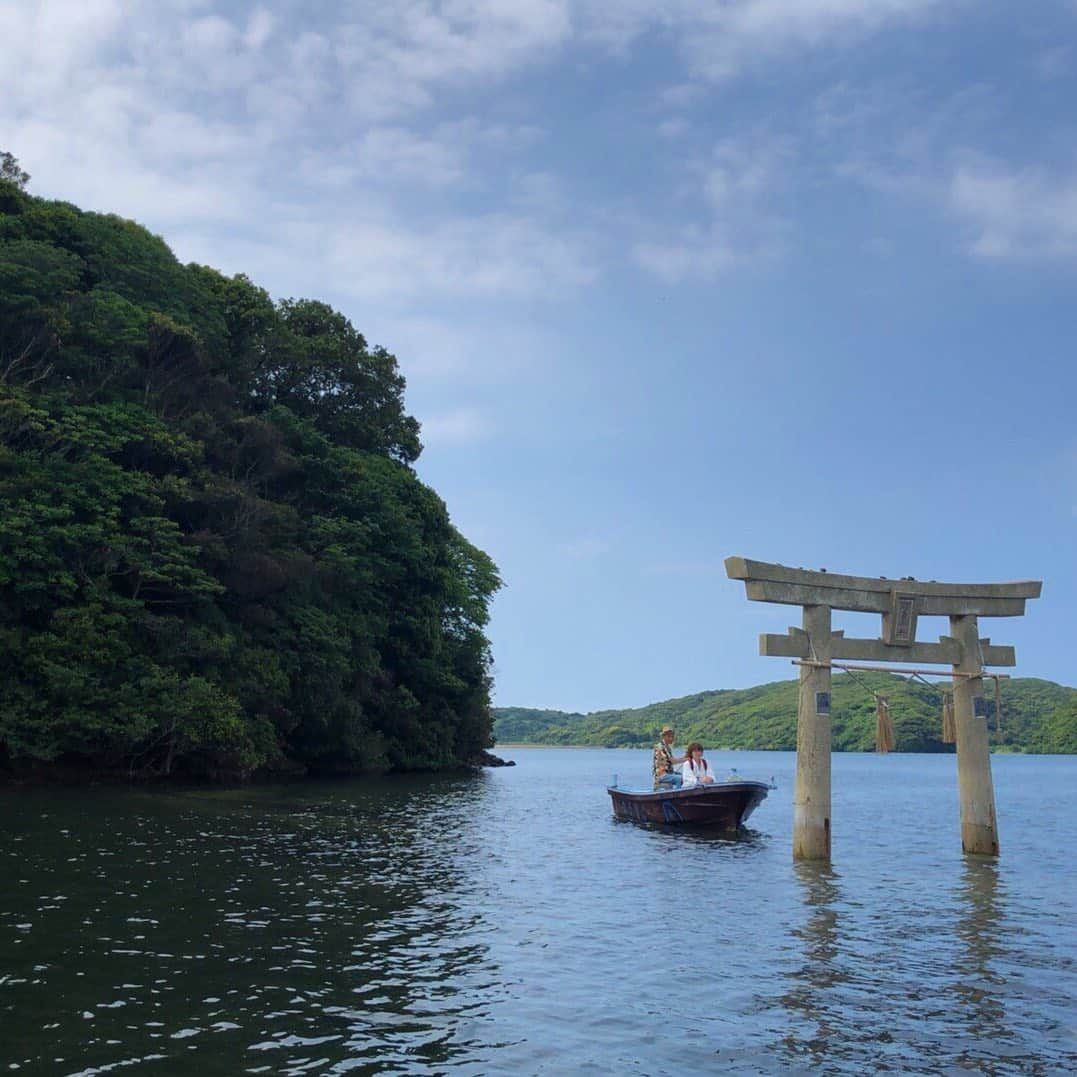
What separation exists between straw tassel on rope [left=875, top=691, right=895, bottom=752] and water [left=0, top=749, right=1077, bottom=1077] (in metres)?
2.64

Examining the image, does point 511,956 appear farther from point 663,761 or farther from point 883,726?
point 663,761

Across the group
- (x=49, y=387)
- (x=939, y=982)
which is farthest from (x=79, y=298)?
(x=939, y=982)

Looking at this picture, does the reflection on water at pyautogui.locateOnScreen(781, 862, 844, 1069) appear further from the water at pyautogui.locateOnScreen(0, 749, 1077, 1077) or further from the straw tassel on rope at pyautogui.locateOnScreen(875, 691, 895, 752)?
the straw tassel on rope at pyautogui.locateOnScreen(875, 691, 895, 752)

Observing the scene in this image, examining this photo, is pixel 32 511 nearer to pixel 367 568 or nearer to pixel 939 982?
pixel 367 568

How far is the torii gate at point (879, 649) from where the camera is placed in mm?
21453

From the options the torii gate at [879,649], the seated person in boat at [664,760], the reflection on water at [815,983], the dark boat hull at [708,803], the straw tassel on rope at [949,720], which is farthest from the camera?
the seated person in boat at [664,760]

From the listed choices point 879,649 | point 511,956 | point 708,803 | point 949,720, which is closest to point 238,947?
point 511,956

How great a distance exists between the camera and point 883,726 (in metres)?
22.4

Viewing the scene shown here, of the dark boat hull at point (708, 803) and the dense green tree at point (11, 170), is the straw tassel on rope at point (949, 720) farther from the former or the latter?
the dense green tree at point (11, 170)

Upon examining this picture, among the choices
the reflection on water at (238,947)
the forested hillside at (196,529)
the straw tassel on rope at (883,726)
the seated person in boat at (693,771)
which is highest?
the forested hillside at (196,529)

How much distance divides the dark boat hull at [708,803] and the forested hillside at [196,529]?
17.3 m

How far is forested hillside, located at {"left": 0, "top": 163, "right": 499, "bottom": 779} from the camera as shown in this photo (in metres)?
35.9

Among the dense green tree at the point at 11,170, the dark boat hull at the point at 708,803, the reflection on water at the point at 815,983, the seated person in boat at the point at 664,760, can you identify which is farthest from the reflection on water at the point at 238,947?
the dense green tree at the point at 11,170

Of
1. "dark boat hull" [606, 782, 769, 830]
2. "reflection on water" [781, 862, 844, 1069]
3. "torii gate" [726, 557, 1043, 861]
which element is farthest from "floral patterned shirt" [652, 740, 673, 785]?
"reflection on water" [781, 862, 844, 1069]
